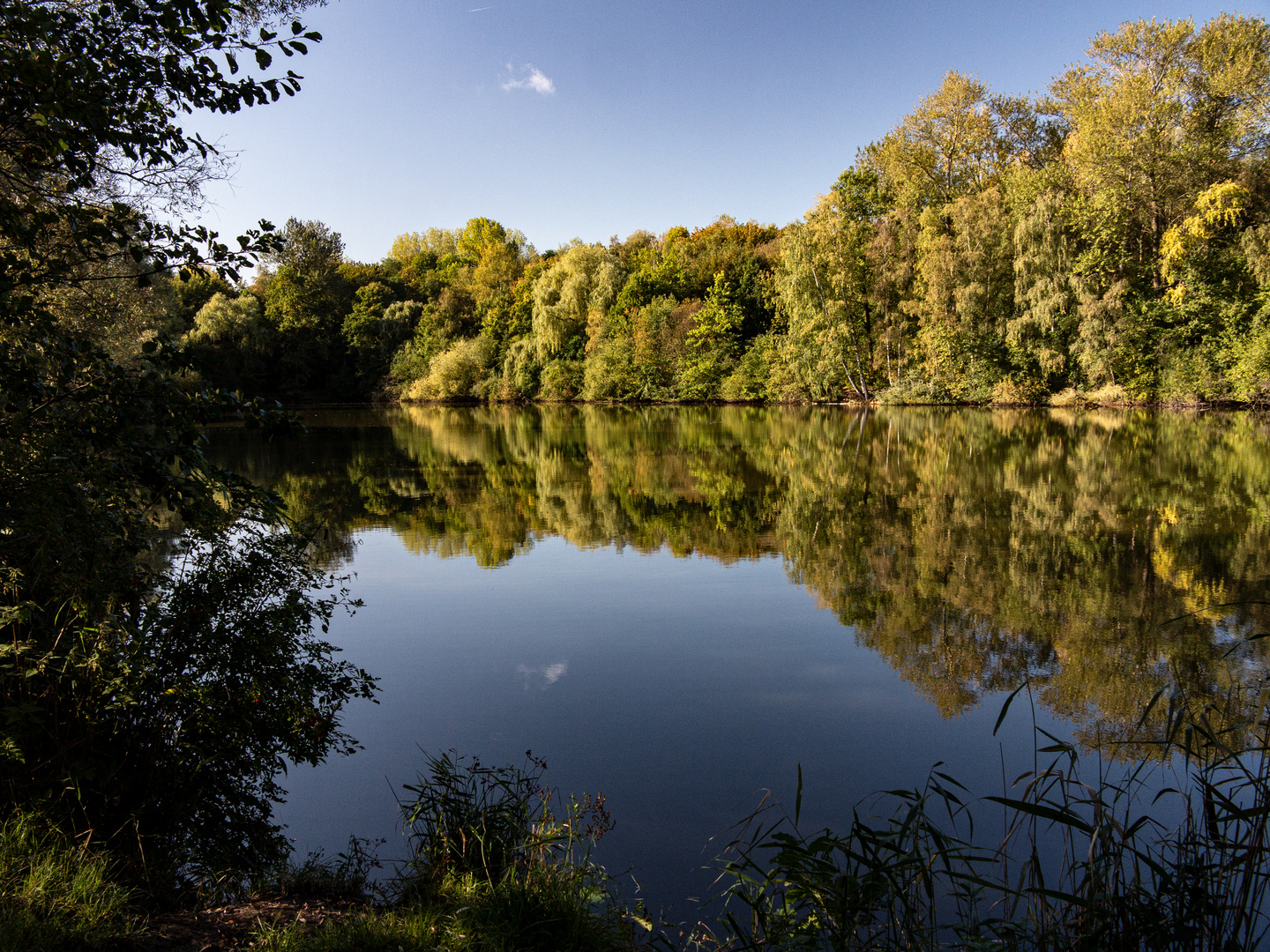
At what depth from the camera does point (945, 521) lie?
12203mm

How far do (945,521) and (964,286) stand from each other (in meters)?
26.9

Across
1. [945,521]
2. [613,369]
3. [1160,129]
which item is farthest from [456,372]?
[945,521]

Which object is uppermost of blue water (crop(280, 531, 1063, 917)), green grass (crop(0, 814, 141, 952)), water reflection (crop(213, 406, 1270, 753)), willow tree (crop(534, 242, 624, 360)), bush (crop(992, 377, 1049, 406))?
willow tree (crop(534, 242, 624, 360))

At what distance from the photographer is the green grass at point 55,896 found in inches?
107

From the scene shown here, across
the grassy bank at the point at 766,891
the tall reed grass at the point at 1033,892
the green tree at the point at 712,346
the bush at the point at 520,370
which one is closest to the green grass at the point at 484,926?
the grassy bank at the point at 766,891

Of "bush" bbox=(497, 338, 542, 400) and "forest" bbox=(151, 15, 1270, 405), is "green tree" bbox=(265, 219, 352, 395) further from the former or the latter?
"bush" bbox=(497, 338, 542, 400)

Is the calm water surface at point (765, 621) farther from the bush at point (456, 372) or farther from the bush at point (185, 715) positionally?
the bush at point (456, 372)

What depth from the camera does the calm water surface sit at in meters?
4.90

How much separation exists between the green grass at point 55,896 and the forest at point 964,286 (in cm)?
2063

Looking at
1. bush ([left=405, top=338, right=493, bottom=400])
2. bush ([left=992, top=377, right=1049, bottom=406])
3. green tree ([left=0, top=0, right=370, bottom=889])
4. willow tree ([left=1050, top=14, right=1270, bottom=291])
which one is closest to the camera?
green tree ([left=0, top=0, right=370, bottom=889])

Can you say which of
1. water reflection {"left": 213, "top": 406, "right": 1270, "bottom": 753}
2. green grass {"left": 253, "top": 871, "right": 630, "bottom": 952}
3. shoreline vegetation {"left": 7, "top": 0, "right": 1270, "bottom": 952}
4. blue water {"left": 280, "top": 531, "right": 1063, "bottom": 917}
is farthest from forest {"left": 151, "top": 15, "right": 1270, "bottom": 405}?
green grass {"left": 253, "top": 871, "right": 630, "bottom": 952}

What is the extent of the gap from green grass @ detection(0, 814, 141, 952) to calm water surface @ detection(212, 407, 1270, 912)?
3.85 ft

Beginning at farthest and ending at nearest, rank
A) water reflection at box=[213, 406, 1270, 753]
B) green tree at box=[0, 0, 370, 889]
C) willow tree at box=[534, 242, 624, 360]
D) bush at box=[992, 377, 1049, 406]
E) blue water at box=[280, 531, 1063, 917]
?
willow tree at box=[534, 242, 624, 360], bush at box=[992, 377, 1049, 406], water reflection at box=[213, 406, 1270, 753], blue water at box=[280, 531, 1063, 917], green tree at box=[0, 0, 370, 889]

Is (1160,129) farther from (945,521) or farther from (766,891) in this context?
(766,891)
